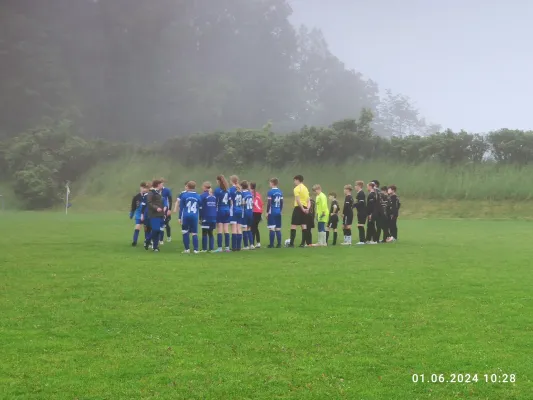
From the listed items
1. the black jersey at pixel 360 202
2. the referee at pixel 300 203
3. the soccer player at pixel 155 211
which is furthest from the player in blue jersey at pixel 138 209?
the black jersey at pixel 360 202

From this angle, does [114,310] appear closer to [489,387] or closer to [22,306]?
[22,306]

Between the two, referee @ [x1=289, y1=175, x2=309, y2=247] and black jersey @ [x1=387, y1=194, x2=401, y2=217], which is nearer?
referee @ [x1=289, y1=175, x2=309, y2=247]

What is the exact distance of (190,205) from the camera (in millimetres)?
15008

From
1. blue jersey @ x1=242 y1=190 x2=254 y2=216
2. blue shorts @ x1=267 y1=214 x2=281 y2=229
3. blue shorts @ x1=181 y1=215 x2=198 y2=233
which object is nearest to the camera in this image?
blue shorts @ x1=181 y1=215 x2=198 y2=233

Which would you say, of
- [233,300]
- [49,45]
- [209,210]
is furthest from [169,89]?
[233,300]

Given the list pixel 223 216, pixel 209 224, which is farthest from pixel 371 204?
pixel 209 224

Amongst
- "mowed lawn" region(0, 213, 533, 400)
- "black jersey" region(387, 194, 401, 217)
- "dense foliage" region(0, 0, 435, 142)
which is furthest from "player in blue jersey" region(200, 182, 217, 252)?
"dense foliage" region(0, 0, 435, 142)

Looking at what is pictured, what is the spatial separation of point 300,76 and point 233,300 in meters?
111

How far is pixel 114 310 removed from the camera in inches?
318

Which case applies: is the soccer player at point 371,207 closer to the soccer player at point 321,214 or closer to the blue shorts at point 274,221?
the soccer player at point 321,214

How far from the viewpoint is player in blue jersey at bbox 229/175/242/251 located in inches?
626

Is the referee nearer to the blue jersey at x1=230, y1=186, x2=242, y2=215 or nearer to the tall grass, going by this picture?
the blue jersey at x1=230, y1=186, x2=242, y2=215

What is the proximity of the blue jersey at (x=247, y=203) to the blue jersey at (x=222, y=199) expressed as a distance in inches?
19.2

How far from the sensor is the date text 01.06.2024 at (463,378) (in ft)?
17.3
